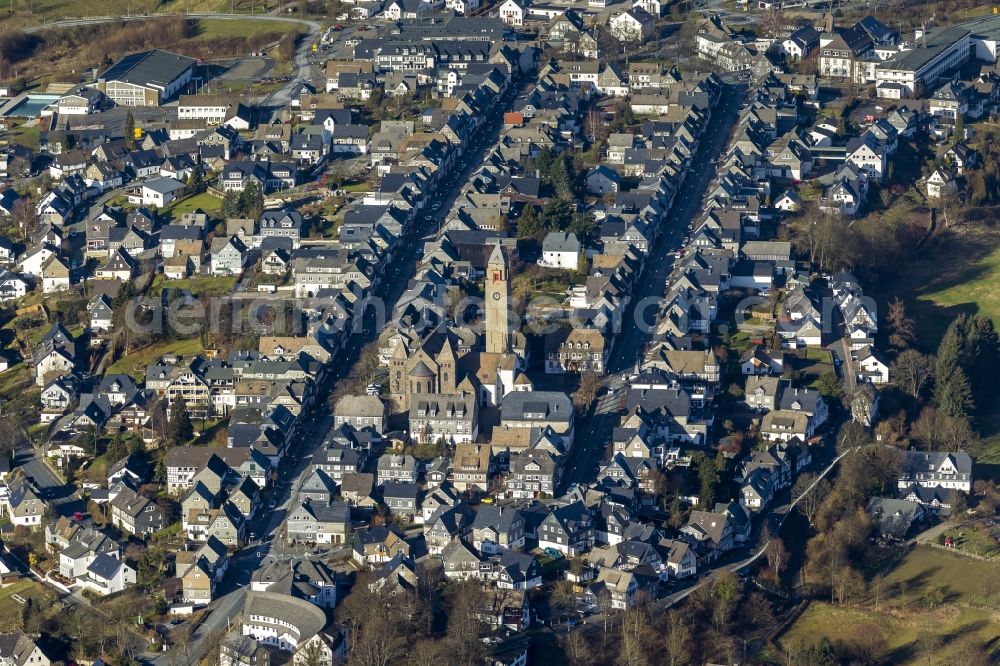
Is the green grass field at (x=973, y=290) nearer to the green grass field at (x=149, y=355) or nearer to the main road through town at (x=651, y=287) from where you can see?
the main road through town at (x=651, y=287)

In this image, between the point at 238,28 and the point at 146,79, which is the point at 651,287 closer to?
the point at 146,79

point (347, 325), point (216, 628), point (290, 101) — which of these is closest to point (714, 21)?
point (290, 101)

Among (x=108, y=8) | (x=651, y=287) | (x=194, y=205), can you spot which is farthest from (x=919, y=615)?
(x=108, y=8)

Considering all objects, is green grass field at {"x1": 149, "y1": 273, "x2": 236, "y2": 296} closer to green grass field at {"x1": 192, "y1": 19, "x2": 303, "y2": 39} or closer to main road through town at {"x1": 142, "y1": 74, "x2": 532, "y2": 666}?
main road through town at {"x1": 142, "y1": 74, "x2": 532, "y2": 666}

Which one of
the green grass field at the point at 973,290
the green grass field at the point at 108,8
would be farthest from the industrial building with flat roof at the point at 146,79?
the green grass field at the point at 973,290

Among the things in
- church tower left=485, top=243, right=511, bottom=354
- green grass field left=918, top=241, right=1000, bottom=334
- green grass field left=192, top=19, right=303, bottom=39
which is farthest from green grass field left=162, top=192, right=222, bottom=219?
green grass field left=918, top=241, right=1000, bottom=334

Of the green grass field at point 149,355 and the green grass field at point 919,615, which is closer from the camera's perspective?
the green grass field at point 919,615
